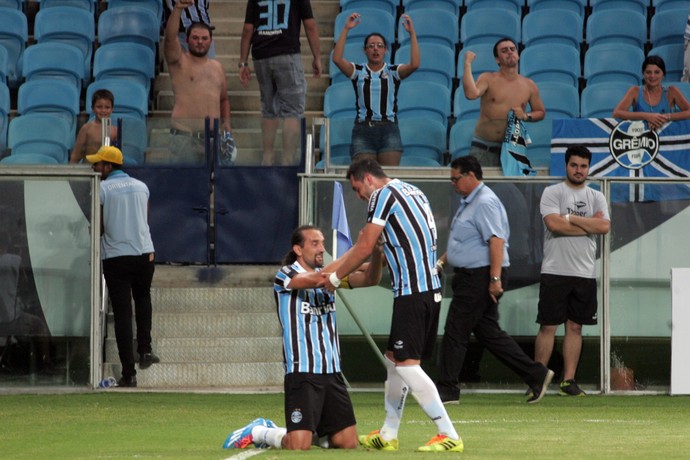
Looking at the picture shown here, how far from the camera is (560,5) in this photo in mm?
17703

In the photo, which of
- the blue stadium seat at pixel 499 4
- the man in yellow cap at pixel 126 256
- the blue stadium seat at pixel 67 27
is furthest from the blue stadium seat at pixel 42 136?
the blue stadium seat at pixel 499 4

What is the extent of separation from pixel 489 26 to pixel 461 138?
12.2 feet

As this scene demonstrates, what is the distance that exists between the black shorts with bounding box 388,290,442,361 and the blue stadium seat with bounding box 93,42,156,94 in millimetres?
8771

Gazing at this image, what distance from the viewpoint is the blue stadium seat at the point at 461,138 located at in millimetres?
13742

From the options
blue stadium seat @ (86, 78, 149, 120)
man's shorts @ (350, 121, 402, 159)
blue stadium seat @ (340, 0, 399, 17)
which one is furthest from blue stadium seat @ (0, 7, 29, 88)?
man's shorts @ (350, 121, 402, 159)

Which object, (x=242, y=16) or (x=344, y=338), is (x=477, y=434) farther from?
(x=242, y=16)

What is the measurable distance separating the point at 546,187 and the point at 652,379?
80.8 inches

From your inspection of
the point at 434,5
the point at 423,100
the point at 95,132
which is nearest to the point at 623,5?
the point at 434,5

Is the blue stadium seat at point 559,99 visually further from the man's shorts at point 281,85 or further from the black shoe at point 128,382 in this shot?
the black shoe at point 128,382

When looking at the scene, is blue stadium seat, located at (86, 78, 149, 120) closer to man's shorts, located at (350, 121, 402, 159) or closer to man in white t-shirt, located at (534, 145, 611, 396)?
man's shorts, located at (350, 121, 402, 159)

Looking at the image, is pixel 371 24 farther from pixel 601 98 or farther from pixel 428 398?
pixel 428 398

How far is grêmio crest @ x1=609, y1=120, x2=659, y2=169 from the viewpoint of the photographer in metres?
13.1

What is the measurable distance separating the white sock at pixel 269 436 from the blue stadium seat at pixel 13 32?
10278 mm

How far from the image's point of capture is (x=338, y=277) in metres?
7.88
